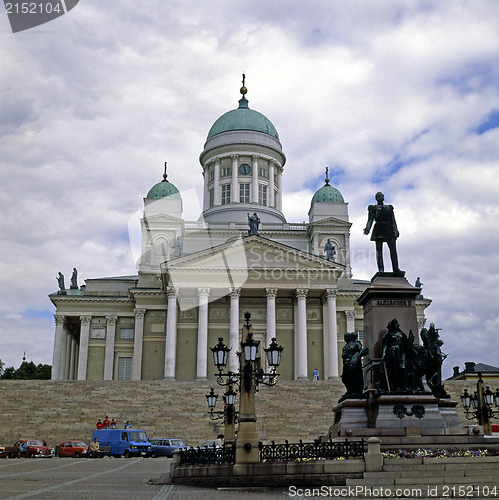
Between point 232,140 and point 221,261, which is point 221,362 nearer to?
point 221,261

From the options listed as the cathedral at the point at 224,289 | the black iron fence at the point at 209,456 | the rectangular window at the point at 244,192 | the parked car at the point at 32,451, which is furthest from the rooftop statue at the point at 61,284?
the black iron fence at the point at 209,456

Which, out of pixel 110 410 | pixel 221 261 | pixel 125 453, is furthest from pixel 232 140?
pixel 125 453

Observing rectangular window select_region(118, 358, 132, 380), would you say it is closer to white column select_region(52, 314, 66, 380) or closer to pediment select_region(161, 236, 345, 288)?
white column select_region(52, 314, 66, 380)

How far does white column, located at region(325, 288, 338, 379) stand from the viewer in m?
54.0

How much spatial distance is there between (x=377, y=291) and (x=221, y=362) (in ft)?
15.4

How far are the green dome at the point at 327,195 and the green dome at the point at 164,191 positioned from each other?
48.7ft

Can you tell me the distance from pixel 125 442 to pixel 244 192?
43.2m

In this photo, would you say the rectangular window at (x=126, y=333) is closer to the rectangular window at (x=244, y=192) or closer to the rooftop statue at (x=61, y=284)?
the rooftop statue at (x=61, y=284)

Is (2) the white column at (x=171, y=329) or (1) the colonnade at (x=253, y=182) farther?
(1) the colonnade at (x=253, y=182)

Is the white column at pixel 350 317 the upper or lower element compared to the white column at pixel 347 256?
lower

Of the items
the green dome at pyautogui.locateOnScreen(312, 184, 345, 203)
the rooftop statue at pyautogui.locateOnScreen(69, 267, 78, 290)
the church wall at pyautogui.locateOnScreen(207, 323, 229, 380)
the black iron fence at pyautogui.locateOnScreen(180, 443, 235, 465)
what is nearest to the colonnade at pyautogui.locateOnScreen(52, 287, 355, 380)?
the church wall at pyautogui.locateOnScreen(207, 323, 229, 380)

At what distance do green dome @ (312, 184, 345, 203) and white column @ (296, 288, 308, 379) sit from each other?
1773 cm

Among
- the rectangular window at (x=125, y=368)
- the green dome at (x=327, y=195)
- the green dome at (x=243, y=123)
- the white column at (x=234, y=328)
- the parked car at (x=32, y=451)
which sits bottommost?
the parked car at (x=32, y=451)

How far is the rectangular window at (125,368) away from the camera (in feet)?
200
